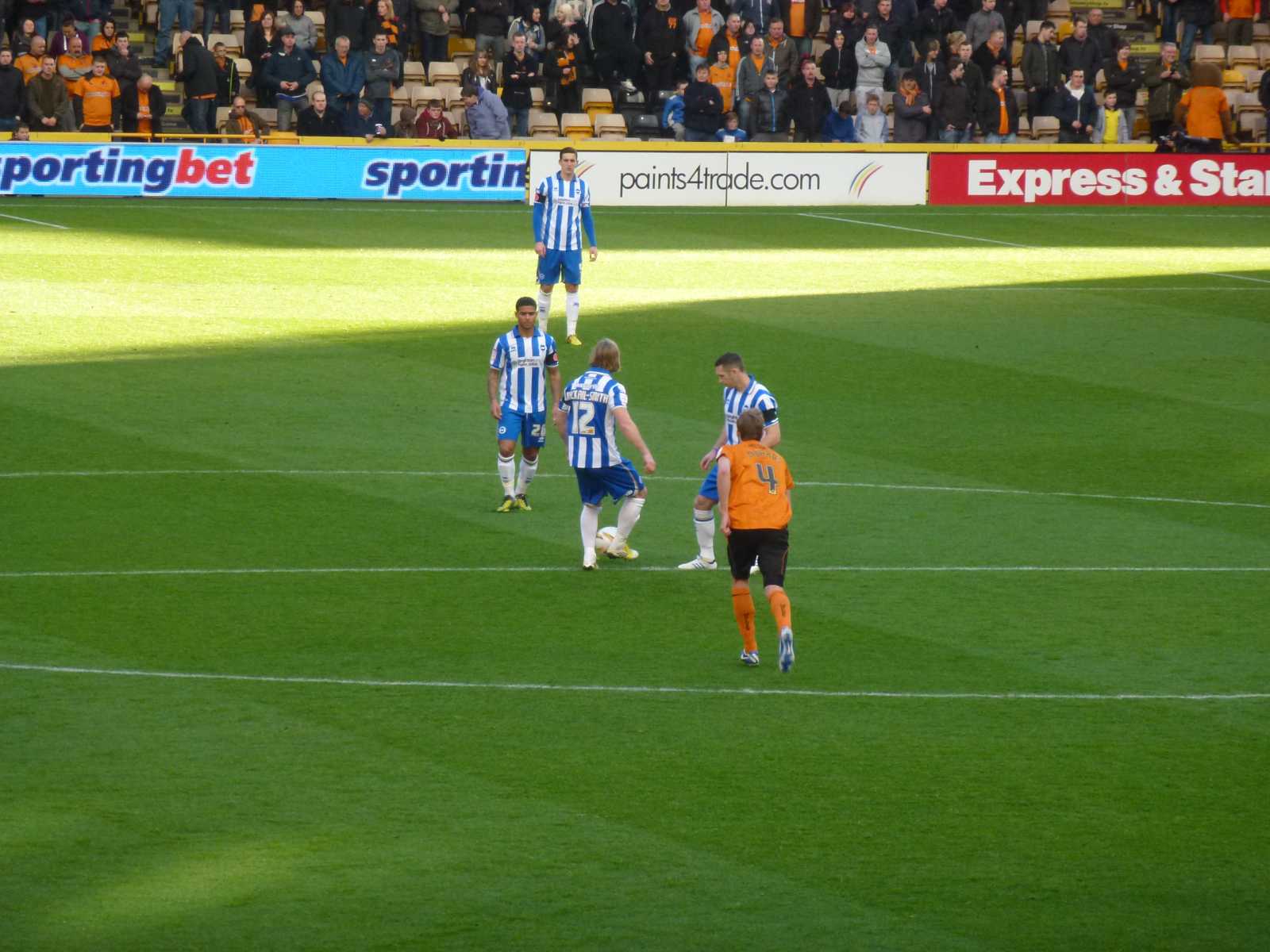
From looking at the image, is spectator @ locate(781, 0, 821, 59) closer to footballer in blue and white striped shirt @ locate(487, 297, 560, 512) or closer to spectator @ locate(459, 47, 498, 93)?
spectator @ locate(459, 47, 498, 93)

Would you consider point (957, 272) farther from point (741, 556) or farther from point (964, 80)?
point (741, 556)

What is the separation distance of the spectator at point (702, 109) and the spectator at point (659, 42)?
1.21 m

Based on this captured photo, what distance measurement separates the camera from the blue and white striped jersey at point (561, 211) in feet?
78.2

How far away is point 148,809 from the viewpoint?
959 cm

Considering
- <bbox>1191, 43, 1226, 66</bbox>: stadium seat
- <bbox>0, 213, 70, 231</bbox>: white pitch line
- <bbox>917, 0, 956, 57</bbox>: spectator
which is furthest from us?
<bbox>1191, 43, 1226, 66</bbox>: stadium seat

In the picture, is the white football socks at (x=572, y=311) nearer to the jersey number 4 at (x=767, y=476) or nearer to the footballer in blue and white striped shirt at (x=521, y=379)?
the footballer in blue and white striped shirt at (x=521, y=379)

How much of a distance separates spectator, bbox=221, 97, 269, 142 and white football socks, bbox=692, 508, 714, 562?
22602 mm

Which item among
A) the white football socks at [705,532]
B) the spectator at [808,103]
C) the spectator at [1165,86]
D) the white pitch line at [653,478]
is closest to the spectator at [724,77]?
the spectator at [808,103]

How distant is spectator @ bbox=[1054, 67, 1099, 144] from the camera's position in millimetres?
39531

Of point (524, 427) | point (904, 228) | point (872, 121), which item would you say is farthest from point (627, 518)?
point (872, 121)

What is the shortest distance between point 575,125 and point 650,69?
1919mm

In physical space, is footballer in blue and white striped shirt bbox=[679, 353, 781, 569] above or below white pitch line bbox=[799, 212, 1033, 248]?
above

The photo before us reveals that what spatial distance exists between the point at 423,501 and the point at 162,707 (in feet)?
19.7

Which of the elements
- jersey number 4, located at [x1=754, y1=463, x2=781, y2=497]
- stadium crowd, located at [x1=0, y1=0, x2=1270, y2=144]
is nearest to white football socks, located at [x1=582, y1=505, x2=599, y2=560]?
jersey number 4, located at [x1=754, y1=463, x2=781, y2=497]
